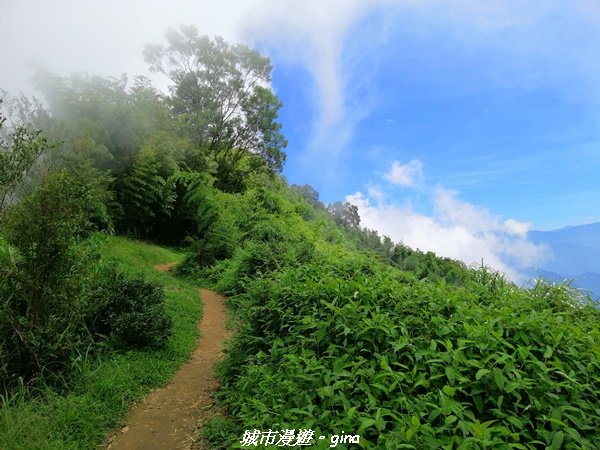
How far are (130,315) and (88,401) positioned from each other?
1490mm

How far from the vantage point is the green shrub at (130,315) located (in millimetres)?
5223

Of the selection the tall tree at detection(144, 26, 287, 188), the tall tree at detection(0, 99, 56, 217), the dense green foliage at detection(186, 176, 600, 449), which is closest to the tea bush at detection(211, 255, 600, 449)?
the dense green foliage at detection(186, 176, 600, 449)

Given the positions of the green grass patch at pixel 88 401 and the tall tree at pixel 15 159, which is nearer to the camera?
the green grass patch at pixel 88 401

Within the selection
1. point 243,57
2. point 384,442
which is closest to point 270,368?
point 384,442

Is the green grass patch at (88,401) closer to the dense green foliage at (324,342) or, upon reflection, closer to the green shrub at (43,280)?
the dense green foliage at (324,342)

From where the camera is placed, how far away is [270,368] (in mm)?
3830

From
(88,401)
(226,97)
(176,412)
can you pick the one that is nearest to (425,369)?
(176,412)

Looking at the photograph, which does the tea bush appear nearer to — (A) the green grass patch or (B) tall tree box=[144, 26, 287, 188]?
(A) the green grass patch

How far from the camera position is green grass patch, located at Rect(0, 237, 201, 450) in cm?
327

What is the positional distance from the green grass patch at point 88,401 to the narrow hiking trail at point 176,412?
0.12 meters

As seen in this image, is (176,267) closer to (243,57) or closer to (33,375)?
(33,375)

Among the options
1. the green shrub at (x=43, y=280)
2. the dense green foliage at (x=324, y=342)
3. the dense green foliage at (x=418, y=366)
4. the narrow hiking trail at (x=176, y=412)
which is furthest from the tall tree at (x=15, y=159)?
the dense green foliage at (x=418, y=366)

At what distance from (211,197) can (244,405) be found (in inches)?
443

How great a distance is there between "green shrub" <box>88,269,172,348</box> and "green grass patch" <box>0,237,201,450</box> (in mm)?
231
